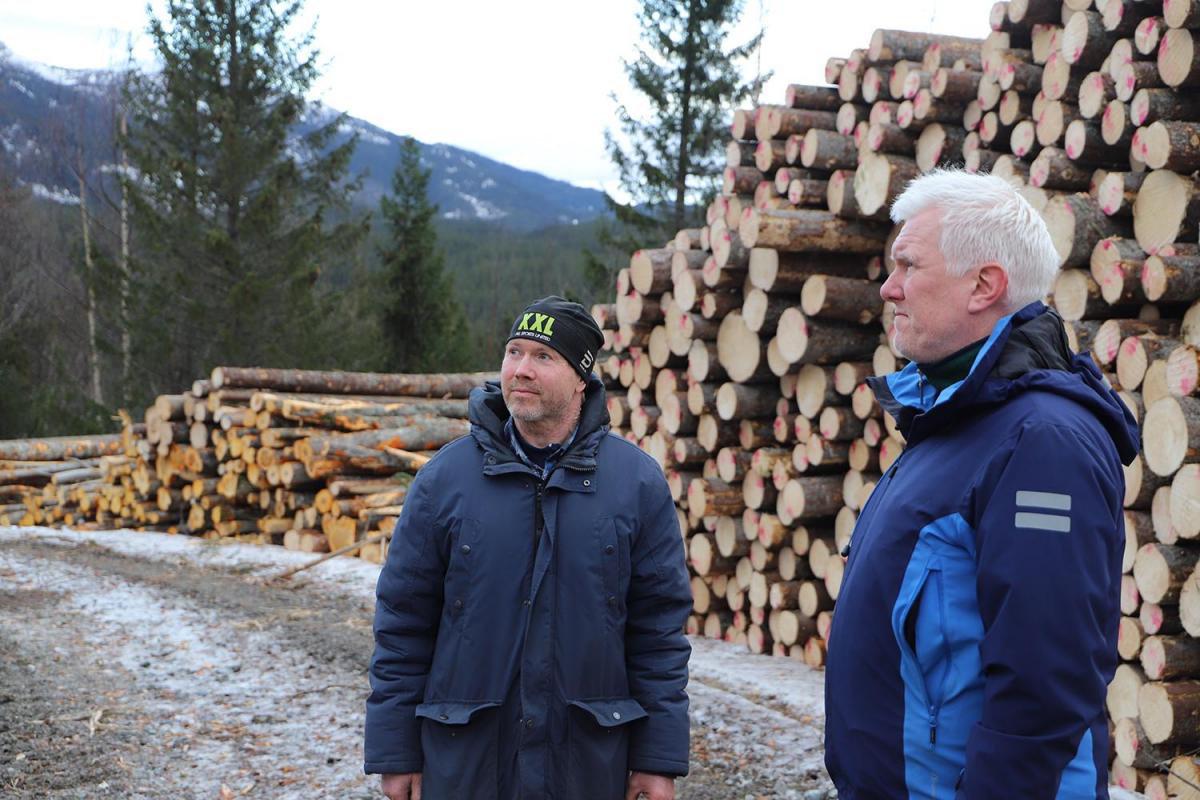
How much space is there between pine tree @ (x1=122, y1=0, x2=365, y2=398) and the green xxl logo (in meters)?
18.5

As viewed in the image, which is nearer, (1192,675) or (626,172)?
(1192,675)

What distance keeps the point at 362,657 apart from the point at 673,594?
397cm

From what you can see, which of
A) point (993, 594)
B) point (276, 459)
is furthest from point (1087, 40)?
point (276, 459)

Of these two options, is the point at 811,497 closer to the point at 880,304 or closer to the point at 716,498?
the point at 716,498

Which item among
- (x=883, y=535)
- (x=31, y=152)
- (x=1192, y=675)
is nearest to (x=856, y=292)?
(x=1192, y=675)

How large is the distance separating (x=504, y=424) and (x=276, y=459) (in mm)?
8539

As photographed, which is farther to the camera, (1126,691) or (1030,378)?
(1126,691)

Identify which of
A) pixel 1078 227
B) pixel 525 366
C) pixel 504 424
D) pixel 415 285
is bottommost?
pixel 504 424

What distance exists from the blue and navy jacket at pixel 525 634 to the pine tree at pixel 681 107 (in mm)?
19638

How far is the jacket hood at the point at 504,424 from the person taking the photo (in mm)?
2855

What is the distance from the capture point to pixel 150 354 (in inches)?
858

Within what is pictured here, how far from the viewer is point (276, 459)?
1096cm

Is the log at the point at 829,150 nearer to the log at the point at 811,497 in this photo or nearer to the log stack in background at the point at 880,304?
the log stack in background at the point at 880,304

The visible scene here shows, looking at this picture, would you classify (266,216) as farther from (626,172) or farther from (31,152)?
(31,152)
